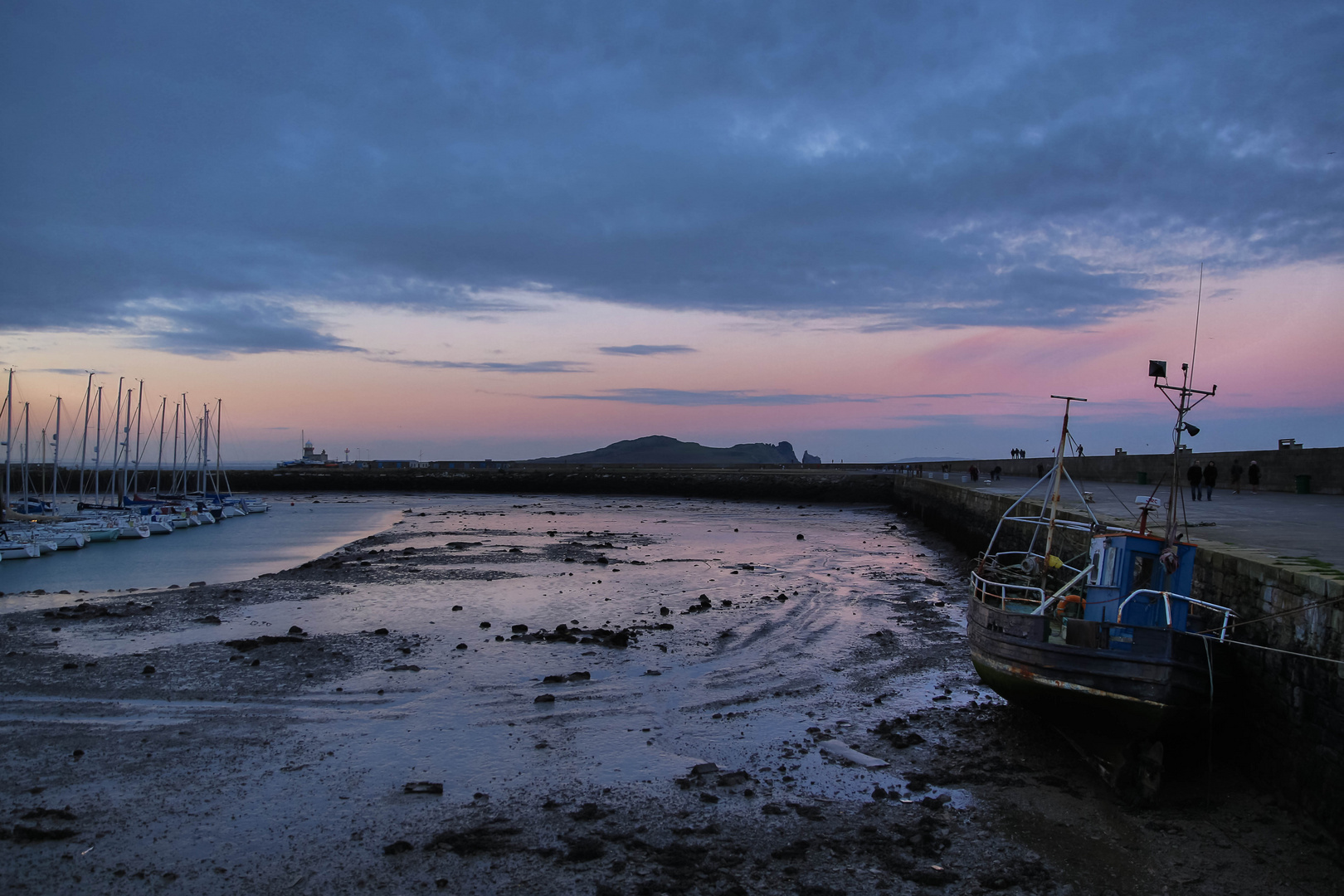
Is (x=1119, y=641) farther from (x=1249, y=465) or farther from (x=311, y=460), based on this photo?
(x=311, y=460)

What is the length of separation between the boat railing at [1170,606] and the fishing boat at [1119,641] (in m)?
0.02

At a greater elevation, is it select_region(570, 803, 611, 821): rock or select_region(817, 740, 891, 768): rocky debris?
select_region(817, 740, 891, 768): rocky debris

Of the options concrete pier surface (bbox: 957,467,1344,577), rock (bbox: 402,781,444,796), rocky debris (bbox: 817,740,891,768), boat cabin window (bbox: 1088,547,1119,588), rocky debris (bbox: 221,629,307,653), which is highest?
concrete pier surface (bbox: 957,467,1344,577)

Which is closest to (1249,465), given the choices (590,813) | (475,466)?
(590,813)

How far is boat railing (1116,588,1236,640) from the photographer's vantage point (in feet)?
26.7

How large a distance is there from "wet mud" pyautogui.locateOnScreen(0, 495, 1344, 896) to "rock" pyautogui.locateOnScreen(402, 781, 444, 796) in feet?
0.10

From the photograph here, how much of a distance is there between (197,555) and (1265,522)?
34.1m

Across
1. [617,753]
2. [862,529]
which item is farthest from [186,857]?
[862,529]

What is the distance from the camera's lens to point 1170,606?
27.7 feet

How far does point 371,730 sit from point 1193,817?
27.9 feet

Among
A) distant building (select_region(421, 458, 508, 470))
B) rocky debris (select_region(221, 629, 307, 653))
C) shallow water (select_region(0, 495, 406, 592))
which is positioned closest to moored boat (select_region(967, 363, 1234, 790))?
rocky debris (select_region(221, 629, 307, 653))

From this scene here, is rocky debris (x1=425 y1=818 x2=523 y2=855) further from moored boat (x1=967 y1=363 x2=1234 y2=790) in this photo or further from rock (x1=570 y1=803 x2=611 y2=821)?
moored boat (x1=967 y1=363 x2=1234 y2=790)

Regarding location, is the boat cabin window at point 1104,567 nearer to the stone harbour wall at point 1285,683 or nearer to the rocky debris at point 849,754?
the stone harbour wall at point 1285,683

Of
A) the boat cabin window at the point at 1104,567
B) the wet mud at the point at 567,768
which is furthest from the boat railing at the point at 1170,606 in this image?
the wet mud at the point at 567,768
